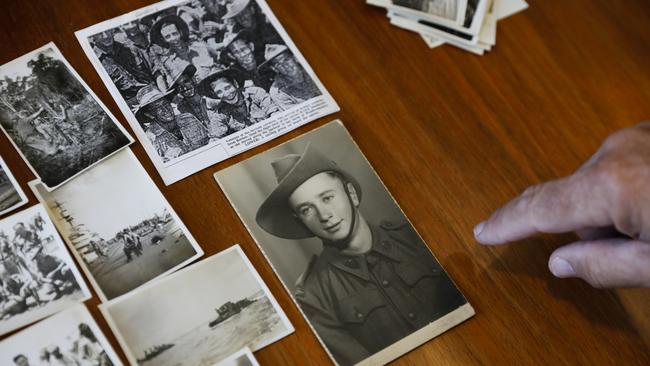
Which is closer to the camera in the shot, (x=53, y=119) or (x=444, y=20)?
(x=53, y=119)

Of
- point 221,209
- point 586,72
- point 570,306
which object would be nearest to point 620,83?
point 586,72

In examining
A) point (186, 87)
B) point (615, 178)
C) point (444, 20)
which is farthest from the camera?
point (444, 20)

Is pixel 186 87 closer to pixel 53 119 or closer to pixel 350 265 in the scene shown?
pixel 53 119

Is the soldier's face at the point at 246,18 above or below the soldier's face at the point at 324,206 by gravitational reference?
above

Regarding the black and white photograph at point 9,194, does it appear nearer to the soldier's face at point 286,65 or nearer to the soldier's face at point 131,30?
the soldier's face at point 131,30

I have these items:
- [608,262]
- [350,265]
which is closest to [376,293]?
[350,265]

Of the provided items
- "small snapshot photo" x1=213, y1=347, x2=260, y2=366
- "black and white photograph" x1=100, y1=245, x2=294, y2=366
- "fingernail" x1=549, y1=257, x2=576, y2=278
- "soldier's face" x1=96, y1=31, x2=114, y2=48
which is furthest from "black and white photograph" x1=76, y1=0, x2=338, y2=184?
"fingernail" x1=549, y1=257, x2=576, y2=278

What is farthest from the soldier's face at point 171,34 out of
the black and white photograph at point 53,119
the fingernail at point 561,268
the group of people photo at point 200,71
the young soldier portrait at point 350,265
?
the fingernail at point 561,268

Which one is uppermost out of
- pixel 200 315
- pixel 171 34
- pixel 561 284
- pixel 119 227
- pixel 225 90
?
pixel 171 34
